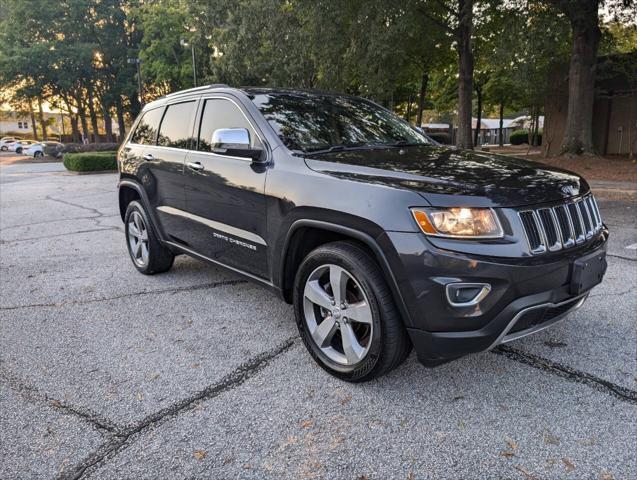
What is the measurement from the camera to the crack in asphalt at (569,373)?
9.15ft

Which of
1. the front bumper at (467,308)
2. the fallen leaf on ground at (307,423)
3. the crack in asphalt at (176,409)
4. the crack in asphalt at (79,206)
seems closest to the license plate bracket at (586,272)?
the front bumper at (467,308)

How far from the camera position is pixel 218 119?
391 centimetres

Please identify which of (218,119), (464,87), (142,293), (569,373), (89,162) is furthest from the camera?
(89,162)

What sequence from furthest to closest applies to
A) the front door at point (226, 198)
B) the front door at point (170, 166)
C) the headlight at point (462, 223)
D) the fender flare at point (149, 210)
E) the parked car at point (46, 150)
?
the parked car at point (46, 150) → the fender flare at point (149, 210) → the front door at point (170, 166) → the front door at point (226, 198) → the headlight at point (462, 223)

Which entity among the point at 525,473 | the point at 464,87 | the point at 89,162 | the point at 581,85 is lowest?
the point at 525,473

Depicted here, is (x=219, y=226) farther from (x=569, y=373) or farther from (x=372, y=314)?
(x=569, y=373)

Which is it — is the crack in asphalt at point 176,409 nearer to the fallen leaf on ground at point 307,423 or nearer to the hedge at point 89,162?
the fallen leaf on ground at point 307,423

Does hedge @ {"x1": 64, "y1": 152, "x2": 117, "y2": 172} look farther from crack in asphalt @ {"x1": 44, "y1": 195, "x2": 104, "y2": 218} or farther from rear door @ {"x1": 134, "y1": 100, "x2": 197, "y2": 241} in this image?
rear door @ {"x1": 134, "y1": 100, "x2": 197, "y2": 241}

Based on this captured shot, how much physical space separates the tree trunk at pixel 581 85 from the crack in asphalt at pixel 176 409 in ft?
53.8

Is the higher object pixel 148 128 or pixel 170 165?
pixel 148 128

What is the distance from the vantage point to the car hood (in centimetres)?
245

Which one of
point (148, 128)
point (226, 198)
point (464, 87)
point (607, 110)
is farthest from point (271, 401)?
point (607, 110)

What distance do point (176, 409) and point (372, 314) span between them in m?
1.22

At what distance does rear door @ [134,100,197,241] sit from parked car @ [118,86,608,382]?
6 cm
